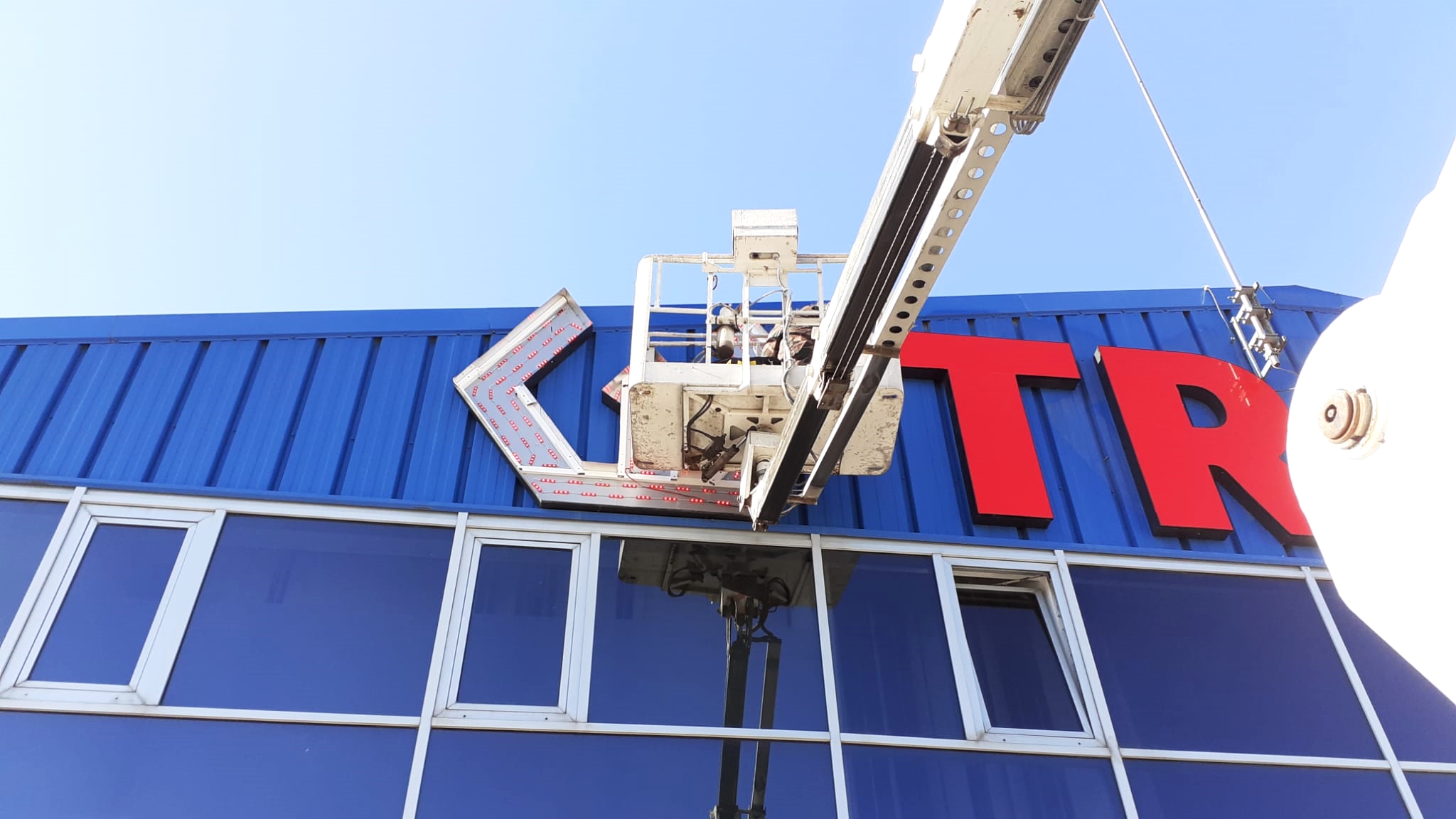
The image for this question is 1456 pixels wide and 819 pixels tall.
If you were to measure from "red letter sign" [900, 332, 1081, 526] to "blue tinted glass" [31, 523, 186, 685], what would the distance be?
20.6 ft

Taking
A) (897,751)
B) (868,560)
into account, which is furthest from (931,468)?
(897,751)

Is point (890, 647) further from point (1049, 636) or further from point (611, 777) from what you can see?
point (611, 777)

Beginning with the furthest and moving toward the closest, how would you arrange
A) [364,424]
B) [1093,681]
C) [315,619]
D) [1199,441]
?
[1199,441] < [364,424] < [1093,681] < [315,619]

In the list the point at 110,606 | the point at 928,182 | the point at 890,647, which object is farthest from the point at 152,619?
the point at 928,182

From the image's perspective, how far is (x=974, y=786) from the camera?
721 cm

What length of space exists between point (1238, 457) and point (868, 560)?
3.65 m

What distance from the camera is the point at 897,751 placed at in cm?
730

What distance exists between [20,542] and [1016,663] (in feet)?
24.6

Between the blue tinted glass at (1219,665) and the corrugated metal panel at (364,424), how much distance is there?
0.42 m

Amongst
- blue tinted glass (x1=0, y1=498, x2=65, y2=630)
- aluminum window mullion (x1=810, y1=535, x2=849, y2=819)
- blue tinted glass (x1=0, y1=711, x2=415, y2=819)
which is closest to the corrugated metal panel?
blue tinted glass (x1=0, y1=498, x2=65, y2=630)

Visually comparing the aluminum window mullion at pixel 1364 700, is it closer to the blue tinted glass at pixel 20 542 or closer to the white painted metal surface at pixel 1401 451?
the white painted metal surface at pixel 1401 451

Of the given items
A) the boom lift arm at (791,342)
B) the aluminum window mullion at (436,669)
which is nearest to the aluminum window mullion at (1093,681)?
the boom lift arm at (791,342)

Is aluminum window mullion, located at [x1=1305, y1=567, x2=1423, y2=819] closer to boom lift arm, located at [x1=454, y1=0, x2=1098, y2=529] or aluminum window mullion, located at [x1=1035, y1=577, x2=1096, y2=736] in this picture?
aluminum window mullion, located at [x1=1035, y1=577, x2=1096, y2=736]

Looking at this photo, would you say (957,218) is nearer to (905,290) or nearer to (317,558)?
(905,290)
